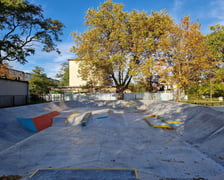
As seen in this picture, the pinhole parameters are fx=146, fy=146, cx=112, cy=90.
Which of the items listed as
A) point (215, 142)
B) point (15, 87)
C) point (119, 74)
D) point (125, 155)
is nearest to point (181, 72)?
point (119, 74)

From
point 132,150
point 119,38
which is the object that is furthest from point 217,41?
point 132,150

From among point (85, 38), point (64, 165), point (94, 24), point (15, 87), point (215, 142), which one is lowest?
point (64, 165)

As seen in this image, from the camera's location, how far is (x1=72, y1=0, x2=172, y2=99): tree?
898 inches

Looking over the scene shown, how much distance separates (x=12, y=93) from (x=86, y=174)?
16715mm

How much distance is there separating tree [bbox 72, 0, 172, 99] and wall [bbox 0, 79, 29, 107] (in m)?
10.3

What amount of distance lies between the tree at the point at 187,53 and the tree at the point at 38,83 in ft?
63.2

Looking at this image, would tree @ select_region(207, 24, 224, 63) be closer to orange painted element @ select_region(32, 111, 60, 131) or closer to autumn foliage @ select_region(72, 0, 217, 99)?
autumn foliage @ select_region(72, 0, 217, 99)

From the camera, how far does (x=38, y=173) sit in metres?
4.75

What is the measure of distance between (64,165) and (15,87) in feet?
53.1

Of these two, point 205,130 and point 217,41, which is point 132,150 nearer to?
point 205,130

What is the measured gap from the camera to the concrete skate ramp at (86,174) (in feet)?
14.6

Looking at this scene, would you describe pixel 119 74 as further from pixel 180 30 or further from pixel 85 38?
pixel 180 30

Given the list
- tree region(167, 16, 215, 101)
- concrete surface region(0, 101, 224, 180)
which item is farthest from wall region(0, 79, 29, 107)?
tree region(167, 16, 215, 101)

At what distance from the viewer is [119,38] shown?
22688mm
